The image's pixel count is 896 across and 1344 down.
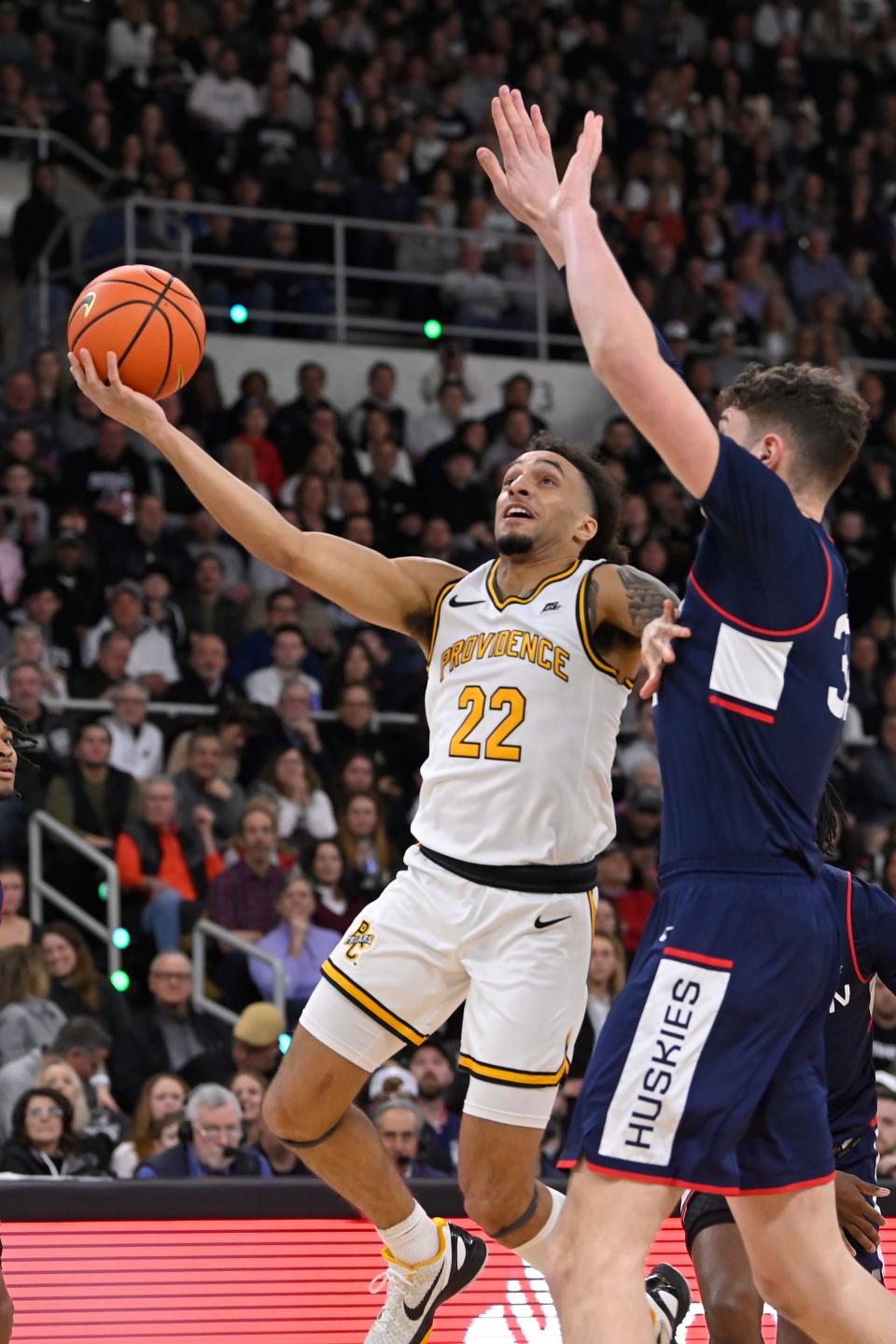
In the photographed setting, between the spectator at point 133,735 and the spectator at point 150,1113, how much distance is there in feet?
9.38

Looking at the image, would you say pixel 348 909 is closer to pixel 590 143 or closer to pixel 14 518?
pixel 14 518

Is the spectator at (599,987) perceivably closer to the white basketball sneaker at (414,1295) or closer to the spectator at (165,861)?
the spectator at (165,861)

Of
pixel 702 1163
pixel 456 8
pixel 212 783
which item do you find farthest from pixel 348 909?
pixel 456 8

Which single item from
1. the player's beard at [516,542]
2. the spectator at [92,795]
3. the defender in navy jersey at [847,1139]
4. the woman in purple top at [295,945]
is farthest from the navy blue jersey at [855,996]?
the spectator at [92,795]

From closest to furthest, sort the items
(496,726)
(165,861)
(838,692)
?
1. (838,692)
2. (496,726)
3. (165,861)

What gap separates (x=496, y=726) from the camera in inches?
230

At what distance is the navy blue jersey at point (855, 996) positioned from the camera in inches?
209

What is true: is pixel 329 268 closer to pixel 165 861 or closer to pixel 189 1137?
pixel 165 861

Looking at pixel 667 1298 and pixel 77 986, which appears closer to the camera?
pixel 667 1298

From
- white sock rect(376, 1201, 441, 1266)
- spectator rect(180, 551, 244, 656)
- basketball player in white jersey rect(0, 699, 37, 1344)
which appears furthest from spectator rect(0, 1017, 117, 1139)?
spectator rect(180, 551, 244, 656)

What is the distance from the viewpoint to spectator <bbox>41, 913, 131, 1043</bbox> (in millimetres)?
10391

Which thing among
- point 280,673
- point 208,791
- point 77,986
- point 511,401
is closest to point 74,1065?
point 77,986

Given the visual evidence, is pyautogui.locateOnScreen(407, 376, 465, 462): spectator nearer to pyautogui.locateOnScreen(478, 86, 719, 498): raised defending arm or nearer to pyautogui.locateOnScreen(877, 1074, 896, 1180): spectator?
pyautogui.locateOnScreen(877, 1074, 896, 1180): spectator

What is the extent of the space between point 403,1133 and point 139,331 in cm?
464
